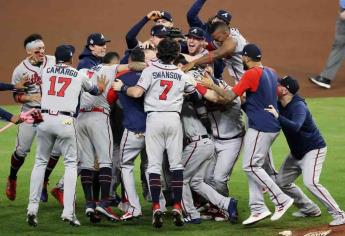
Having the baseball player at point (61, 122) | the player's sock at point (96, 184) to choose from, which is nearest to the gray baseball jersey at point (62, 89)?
the baseball player at point (61, 122)

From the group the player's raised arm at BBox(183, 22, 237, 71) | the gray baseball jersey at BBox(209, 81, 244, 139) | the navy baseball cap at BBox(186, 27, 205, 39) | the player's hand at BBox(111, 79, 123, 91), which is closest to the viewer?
the player's hand at BBox(111, 79, 123, 91)

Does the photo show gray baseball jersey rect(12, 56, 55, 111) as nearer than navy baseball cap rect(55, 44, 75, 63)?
No

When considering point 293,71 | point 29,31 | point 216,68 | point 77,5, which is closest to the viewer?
point 216,68

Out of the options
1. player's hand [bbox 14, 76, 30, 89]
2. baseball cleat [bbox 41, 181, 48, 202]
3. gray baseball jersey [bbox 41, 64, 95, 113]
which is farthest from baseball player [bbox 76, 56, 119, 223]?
baseball cleat [bbox 41, 181, 48, 202]

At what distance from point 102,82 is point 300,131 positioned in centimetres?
203

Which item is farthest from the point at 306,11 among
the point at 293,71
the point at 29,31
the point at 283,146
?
the point at 283,146

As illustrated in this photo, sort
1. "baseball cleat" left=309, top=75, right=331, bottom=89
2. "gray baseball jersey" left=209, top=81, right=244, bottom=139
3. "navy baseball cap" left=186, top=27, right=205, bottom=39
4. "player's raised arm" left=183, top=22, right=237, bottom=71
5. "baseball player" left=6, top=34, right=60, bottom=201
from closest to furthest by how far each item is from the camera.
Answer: "gray baseball jersey" left=209, top=81, right=244, bottom=139, "navy baseball cap" left=186, top=27, right=205, bottom=39, "player's raised arm" left=183, top=22, right=237, bottom=71, "baseball player" left=6, top=34, right=60, bottom=201, "baseball cleat" left=309, top=75, right=331, bottom=89

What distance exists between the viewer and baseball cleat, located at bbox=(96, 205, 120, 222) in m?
9.64

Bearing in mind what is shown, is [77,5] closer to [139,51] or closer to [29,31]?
[29,31]

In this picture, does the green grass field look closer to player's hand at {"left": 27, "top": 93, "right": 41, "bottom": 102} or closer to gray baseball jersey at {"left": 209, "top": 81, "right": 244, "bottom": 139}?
gray baseball jersey at {"left": 209, "top": 81, "right": 244, "bottom": 139}

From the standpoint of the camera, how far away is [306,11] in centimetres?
2139

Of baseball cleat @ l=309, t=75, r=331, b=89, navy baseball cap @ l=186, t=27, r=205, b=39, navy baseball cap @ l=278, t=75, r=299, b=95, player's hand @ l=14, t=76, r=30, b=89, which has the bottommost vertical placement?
baseball cleat @ l=309, t=75, r=331, b=89

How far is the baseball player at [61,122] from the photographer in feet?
30.6

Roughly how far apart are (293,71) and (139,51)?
27.9 feet
